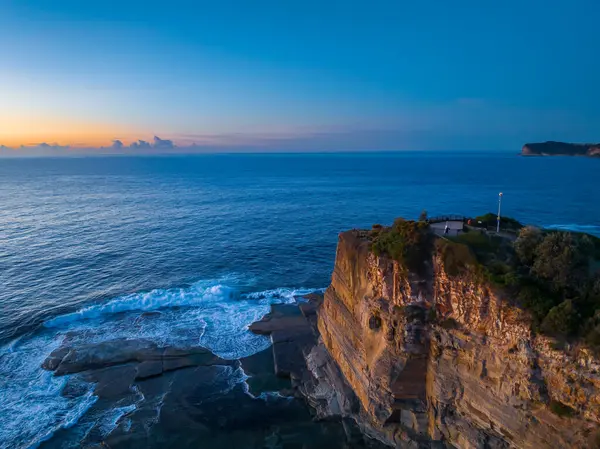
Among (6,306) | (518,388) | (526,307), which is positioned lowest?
(6,306)

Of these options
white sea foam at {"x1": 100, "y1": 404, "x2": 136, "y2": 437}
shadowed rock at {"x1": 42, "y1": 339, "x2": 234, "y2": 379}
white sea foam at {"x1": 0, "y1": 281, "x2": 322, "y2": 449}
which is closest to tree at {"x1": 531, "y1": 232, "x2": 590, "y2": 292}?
white sea foam at {"x1": 0, "y1": 281, "x2": 322, "y2": 449}

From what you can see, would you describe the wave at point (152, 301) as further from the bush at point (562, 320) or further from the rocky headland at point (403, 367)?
the bush at point (562, 320)

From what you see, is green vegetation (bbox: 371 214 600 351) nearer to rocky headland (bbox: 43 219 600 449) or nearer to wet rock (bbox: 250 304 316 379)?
rocky headland (bbox: 43 219 600 449)

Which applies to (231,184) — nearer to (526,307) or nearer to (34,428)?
(34,428)

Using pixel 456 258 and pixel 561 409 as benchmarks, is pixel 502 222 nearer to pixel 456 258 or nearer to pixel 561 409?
pixel 456 258

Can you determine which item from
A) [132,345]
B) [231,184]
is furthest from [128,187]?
[132,345]

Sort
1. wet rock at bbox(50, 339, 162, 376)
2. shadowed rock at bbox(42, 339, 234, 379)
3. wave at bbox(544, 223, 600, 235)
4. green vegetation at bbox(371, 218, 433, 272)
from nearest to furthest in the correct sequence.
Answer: green vegetation at bbox(371, 218, 433, 272) < shadowed rock at bbox(42, 339, 234, 379) < wet rock at bbox(50, 339, 162, 376) < wave at bbox(544, 223, 600, 235)

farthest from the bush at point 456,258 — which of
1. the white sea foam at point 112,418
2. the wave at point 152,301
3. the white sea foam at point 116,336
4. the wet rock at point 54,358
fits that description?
the wet rock at point 54,358
